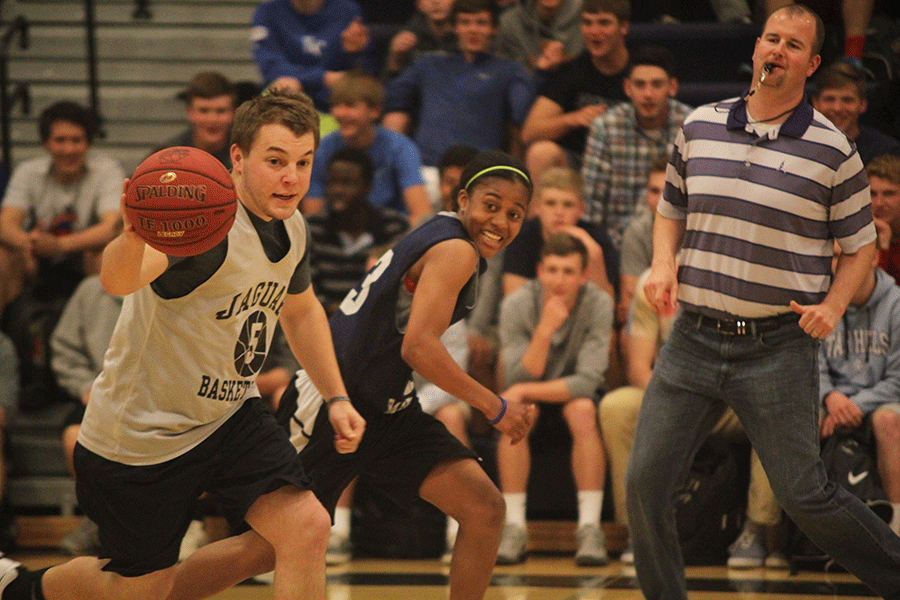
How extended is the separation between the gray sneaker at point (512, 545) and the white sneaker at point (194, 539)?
4.90 feet

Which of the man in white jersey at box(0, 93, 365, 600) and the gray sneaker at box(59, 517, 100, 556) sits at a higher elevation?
the man in white jersey at box(0, 93, 365, 600)

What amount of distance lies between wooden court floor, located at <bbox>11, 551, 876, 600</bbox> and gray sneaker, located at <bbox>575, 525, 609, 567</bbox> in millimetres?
42

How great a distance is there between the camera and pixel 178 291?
2.95m

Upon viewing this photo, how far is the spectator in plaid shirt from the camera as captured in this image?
588 cm

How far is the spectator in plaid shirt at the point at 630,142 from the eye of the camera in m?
5.88

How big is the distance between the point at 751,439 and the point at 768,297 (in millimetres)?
462

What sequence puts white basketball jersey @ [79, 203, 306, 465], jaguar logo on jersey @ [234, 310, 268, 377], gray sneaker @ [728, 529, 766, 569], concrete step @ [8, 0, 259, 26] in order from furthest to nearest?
concrete step @ [8, 0, 259, 26] < gray sneaker @ [728, 529, 766, 569] < jaguar logo on jersey @ [234, 310, 268, 377] < white basketball jersey @ [79, 203, 306, 465]

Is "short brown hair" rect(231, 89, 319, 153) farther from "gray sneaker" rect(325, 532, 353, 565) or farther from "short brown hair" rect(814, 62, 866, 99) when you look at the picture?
"short brown hair" rect(814, 62, 866, 99)

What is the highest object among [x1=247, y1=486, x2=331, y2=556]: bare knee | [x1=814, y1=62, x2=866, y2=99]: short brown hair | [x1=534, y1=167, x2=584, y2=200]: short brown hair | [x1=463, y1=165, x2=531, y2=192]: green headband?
[x1=814, y1=62, x2=866, y2=99]: short brown hair

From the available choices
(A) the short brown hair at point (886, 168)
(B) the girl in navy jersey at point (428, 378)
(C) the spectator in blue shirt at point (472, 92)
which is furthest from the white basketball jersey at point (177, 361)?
(C) the spectator in blue shirt at point (472, 92)

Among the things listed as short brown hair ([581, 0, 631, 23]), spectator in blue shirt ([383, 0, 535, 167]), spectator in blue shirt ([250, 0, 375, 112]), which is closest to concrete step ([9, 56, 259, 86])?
spectator in blue shirt ([250, 0, 375, 112])

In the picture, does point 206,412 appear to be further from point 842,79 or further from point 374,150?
point 842,79

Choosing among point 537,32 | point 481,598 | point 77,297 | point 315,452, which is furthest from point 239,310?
point 537,32

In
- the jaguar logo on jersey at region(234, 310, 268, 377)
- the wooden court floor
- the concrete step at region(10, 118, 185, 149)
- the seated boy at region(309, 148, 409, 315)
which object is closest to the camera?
the jaguar logo on jersey at region(234, 310, 268, 377)
